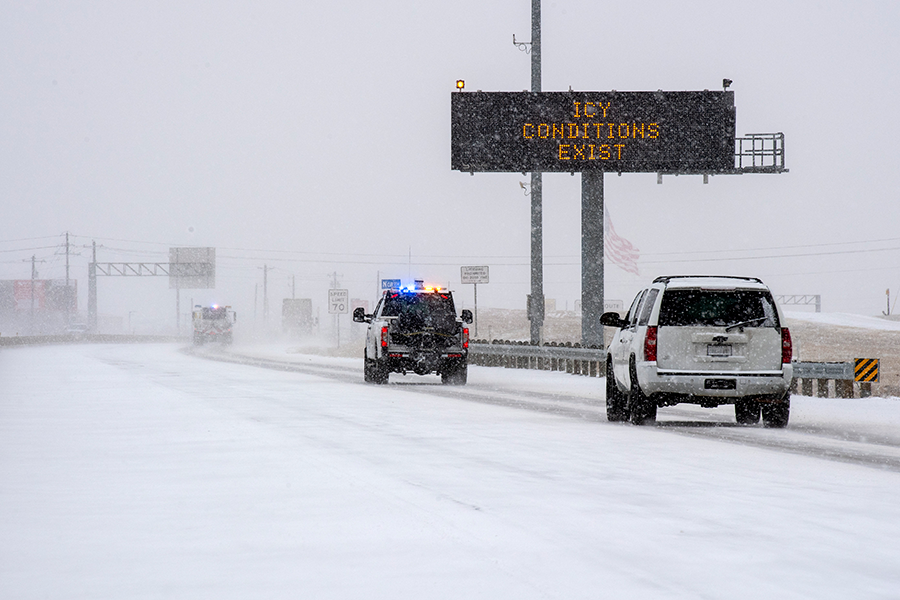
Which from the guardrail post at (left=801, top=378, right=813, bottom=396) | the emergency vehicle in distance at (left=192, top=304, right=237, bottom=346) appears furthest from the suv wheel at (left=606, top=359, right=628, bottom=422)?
the emergency vehicle in distance at (left=192, top=304, right=237, bottom=346)

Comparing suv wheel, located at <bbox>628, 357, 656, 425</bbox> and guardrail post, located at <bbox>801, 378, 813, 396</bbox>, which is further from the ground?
suv wheel, located at <bbox>628, 357, 656, 425</bbox>

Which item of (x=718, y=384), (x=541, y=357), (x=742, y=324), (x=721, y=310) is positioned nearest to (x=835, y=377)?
(x=721, y=310)

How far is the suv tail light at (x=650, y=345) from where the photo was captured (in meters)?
17.0

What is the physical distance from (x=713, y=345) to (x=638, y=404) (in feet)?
4.44

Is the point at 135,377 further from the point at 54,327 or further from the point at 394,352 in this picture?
the point at 54,327

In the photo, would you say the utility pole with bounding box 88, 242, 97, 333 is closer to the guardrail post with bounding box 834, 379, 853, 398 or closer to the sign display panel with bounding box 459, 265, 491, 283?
the sign display panel with bounding box 459, 265, 491, 283

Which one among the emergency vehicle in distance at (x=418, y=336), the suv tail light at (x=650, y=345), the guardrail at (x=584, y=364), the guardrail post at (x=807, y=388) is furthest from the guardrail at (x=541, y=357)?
the suv tail light at (x=650, y=345)

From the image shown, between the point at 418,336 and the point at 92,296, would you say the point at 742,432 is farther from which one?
the point at 92,296

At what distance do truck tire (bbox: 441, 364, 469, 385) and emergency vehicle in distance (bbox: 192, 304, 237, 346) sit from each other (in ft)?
198

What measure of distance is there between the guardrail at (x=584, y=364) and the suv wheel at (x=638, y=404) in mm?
5393

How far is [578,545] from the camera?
773cm

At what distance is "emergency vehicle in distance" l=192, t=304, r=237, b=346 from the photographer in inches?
3469

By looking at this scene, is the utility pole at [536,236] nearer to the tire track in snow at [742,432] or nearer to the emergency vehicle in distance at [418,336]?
the emergency vehicle in distance at [418,336]

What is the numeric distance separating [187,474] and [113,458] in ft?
5.58
